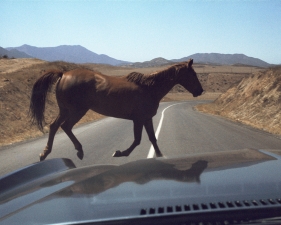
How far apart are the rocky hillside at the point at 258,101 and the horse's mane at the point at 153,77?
39.5 feet

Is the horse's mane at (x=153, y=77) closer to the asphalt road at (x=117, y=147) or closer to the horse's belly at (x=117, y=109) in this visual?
the horse's belly at (x=117, y=109)

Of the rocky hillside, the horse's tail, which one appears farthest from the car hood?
the rocky hillside

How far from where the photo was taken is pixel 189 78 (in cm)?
776

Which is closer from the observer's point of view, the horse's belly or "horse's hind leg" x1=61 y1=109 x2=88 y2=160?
the horse's belly

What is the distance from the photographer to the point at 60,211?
2.66m

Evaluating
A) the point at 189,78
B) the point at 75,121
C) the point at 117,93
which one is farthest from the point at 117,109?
the point at 189,78

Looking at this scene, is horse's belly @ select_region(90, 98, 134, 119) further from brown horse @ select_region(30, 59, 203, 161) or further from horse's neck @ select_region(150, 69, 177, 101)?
horse's neck @ select_region(150, 69, 177, 101)

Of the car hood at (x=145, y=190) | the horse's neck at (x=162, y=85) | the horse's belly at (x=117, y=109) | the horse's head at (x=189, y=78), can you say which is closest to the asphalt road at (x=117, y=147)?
the horse's belly at (x=117, y=109)

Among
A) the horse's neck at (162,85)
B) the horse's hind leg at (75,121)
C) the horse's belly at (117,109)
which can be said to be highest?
the horse's neck at (162,85)

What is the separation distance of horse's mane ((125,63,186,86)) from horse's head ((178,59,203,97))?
12 centimetres

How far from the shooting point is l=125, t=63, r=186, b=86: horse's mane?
735 centimetres

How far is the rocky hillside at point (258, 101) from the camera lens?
22.6 metres

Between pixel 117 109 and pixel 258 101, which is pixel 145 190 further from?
pixel 258 101

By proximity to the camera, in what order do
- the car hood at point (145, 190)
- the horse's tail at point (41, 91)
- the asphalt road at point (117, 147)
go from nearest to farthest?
1. the car hood at point (145, 190)
2. the horse's tail at point (41, 91)
3. the asphalt road at point (117, 147)
